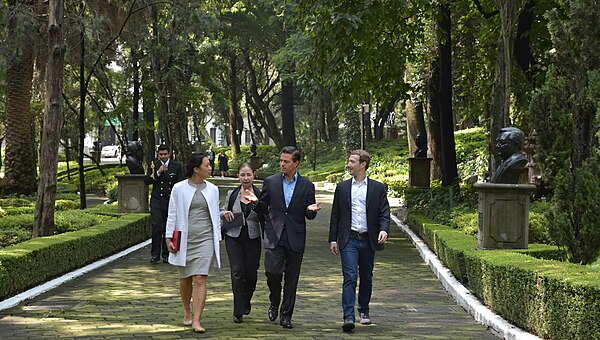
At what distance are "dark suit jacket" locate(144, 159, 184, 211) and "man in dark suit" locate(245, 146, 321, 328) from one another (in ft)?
19.8

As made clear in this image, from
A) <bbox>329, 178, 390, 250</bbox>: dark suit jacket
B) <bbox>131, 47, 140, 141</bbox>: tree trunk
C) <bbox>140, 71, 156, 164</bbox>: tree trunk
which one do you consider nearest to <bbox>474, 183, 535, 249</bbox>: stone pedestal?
<bbox>329, 178, 390, 250</bbox>: dark suit jacket

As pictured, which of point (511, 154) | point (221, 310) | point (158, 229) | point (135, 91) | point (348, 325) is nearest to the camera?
point (348, 325)

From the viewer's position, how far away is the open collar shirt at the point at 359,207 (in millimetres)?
10812

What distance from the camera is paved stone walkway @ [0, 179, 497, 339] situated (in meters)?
10.1

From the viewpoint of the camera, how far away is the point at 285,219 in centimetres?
1071

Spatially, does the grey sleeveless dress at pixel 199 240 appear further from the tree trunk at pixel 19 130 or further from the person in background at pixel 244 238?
the tree trunk at pixel 19 130

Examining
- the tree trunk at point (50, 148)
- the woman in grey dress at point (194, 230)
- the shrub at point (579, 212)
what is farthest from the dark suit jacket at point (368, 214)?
the tree trunk at point (50, 148)

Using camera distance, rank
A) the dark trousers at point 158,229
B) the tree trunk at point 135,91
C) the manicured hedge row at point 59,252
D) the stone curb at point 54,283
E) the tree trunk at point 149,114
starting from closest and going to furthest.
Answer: the stone curb at point 54,283 < the manicured hedge row at point 59,252 < the dark trousers at point 158,229 < the tree trunk at point 135,91 < the tree trunk at point 149,114

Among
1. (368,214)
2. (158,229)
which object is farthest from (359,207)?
(158,229)

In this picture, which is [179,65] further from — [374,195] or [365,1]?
[374,195]

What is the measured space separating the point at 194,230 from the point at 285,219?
3.14 ft

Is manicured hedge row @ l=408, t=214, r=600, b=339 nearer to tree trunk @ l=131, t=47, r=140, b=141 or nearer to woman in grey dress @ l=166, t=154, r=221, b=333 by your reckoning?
woman in grey dress @ l=166, t=154, r=221, b=333

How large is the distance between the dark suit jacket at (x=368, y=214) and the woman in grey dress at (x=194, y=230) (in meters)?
1.25

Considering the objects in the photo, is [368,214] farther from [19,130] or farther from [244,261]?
[19,130]
